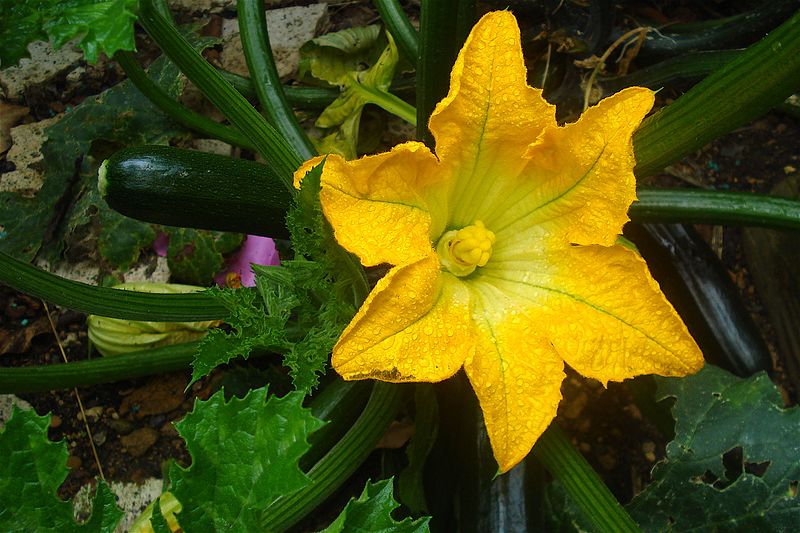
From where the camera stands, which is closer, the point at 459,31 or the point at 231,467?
the point at 231,467

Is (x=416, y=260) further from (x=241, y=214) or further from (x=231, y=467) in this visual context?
(x=241, y=214)

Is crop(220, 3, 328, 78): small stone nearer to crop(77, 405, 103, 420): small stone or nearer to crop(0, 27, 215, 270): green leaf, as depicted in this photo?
crop(0, 27, 215, 270): green leaf

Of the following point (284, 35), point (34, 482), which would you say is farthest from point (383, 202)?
point (284, 35)

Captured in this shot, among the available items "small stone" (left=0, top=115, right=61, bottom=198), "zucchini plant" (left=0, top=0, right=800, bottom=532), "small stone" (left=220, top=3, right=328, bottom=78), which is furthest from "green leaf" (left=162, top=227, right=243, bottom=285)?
"small stone" (left=220, top=3, right=328, bottom=78)

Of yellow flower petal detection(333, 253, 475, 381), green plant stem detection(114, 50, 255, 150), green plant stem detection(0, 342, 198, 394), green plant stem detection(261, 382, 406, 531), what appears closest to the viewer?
yellow flower petal detection(333, 253, 475, 381)

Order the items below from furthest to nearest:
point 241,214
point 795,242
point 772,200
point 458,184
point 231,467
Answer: point 795,242 < point 241,214 < point 772,200 < point 458,184 < point 231,467

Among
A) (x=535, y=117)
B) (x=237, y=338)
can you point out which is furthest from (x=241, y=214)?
(x=535, y=117)
